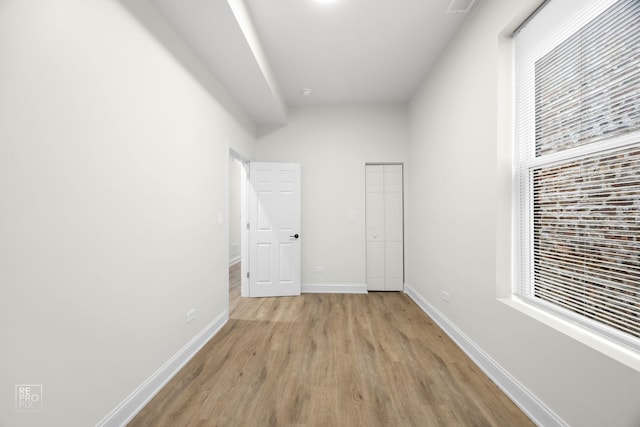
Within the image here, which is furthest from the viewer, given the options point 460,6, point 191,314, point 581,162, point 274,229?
point 274,229

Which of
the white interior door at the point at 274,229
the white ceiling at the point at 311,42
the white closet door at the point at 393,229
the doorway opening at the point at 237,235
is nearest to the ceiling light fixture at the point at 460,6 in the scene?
the white ceiling at the point at 311,42

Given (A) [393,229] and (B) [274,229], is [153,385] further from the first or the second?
(A) [393,229]

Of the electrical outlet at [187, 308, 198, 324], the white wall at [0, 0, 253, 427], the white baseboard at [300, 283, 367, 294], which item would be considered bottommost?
the white baseboard at [300, 283, 367, 294]

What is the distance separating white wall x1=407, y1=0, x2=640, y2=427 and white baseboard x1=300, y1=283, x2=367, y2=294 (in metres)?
0.99

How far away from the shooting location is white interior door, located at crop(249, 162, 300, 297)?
3859 millimetres

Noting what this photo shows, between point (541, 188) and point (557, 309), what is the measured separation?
2.46 ft

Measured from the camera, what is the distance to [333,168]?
13.5ft

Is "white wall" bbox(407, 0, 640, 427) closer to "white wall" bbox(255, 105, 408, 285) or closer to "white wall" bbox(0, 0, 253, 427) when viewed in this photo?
"white wall" bbox(255, 105, 408, 285)

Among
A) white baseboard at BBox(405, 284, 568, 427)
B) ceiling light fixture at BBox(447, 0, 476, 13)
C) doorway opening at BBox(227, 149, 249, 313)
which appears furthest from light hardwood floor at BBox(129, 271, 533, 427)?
ceiling light fixture at BBox(447, 0, 476, 13)

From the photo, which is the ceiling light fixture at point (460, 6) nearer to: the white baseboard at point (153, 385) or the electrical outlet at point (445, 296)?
the electrical outlet at point (445, 296)

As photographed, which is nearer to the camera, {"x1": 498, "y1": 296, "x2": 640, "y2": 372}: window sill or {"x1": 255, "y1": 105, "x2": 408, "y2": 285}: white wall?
{"x1": 498, "y1": 296, "x2": 640, "y2": 372}: window sill

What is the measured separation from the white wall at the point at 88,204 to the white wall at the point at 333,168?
2.09 m

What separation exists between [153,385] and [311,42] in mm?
3230

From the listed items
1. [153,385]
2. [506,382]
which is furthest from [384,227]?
[153,385]
